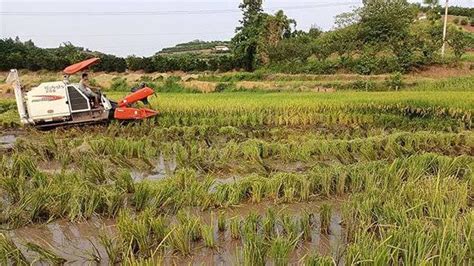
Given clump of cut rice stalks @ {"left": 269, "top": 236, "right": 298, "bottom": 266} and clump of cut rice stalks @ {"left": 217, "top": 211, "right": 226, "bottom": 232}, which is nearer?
clump of cut rice stalks @ {"left": 269, "top": 236, "right": 298, "bottom": 266}

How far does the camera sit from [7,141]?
30.4 ft

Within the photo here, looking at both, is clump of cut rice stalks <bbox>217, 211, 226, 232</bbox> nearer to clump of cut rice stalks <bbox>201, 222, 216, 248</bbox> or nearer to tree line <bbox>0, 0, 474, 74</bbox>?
clump of cut rice stalks <bbox>201, 222, 216, 248</bbox>

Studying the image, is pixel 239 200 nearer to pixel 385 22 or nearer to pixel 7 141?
pixel 7 141

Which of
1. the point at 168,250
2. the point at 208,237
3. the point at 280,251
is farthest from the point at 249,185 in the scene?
the point at 280,251

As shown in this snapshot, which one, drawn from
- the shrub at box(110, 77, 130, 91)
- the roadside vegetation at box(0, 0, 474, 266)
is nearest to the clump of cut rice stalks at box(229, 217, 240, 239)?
the roadside vegetation at box(0, 0, 474, 266)

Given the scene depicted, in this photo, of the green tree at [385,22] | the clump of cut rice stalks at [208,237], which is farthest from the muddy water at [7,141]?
the green tree at [385,22]

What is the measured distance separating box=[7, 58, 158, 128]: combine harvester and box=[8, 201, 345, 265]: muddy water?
17.6 feet

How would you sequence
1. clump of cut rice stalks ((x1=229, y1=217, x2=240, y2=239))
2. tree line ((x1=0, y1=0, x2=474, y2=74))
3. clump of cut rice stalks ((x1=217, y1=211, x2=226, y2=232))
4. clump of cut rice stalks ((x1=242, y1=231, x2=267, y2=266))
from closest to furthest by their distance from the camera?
clump of cut rice stalks ((x1=242, y1=231, x2=267, y2=266)) → clump of cut rice stalks ((x1=229, y1=217, x2=240, y2=239)) → clump of cut rice stalks ((x1=217, y1=211, x2=226, y2=232)) → tree line ((x1=0, y1=0, x2=474, y2=74))

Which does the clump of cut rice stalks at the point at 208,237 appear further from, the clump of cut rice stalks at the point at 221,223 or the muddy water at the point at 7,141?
the muddy water at the point at 7,141

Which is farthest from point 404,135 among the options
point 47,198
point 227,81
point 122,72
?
point 122,72

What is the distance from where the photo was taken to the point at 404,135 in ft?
26.4

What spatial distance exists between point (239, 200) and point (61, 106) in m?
5.84

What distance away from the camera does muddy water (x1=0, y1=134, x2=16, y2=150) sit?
8.35m

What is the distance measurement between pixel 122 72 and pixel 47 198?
25.0 m
